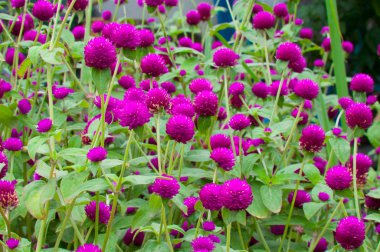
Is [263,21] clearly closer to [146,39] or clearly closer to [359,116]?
[146,39]

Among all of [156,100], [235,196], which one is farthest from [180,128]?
[235,196]

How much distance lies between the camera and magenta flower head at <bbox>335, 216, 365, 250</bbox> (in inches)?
44.7

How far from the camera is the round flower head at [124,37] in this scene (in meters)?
1.17

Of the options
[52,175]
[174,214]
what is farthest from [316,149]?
[52,175]

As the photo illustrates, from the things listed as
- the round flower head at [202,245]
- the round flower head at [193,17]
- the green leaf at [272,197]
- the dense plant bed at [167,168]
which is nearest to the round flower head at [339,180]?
the dense plant bed at [167,168]

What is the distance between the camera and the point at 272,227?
1504 millimetres

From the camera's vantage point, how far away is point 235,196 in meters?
1.03

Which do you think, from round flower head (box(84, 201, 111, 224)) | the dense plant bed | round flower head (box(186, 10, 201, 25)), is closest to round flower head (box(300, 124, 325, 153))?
the dense plant bed

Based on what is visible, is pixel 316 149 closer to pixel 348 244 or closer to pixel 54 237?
pixel 348 244

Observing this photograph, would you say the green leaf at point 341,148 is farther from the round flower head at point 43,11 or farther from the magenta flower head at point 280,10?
the magenta flower head at point 280,10

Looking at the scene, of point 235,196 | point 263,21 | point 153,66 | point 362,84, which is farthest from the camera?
point 263,21

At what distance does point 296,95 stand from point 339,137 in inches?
6.2

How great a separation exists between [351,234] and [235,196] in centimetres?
26

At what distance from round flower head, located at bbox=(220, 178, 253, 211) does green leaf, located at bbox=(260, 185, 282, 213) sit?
0.72 feet
